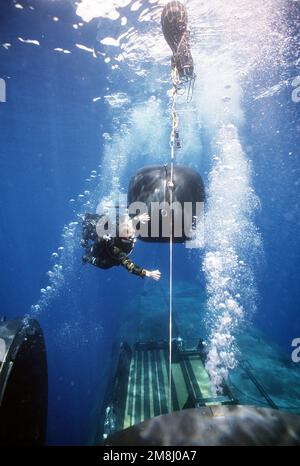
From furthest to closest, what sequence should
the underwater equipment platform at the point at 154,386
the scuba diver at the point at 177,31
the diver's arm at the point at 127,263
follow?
1. the underwater equipment platform at the point at 154,386
2. the diver's arm at the point at 127,263
3. the scuba diver at the point at 177,31

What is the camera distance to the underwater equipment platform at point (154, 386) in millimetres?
7336

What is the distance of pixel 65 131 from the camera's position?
22.7 meters

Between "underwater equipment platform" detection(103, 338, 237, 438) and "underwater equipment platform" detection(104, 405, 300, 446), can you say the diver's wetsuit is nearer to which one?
"underwater equipment platform" detection(104, 405, 300, 446)

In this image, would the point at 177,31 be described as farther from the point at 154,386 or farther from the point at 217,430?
the point at 154,386

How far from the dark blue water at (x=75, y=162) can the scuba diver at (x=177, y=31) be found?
7.35 metres

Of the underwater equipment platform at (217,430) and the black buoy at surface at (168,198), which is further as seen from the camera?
the black buoy at surface at (168,198)

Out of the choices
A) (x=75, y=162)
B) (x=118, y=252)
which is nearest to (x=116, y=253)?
(x=118, y=252)

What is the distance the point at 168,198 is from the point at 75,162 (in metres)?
32.2

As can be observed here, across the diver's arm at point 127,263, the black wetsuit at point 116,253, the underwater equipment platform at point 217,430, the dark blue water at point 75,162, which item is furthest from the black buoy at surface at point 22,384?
the dark blue water at point 75,162

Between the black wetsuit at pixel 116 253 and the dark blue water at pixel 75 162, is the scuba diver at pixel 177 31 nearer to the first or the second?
the black wetsuit at pixel 116 253

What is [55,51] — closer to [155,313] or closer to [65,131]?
[65,131]

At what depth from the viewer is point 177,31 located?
4.05 m

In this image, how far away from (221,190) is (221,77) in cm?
1460

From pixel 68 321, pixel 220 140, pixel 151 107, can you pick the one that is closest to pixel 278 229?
pixel 220 140
